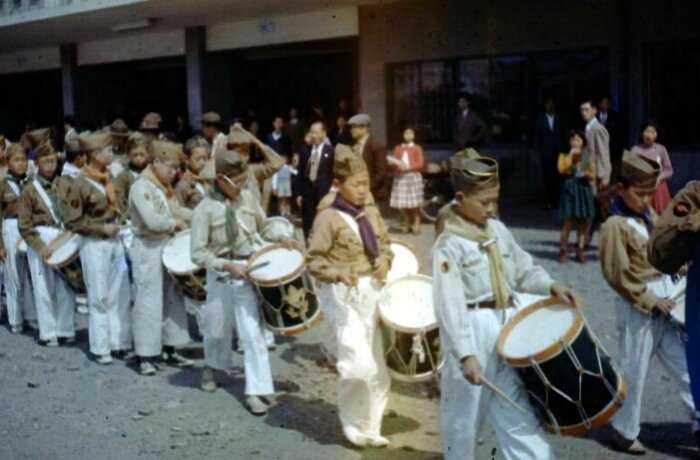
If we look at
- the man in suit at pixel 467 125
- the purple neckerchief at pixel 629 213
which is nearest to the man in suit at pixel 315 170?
the man in suit at pixel 467 125

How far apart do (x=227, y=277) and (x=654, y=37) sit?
39.1 ft

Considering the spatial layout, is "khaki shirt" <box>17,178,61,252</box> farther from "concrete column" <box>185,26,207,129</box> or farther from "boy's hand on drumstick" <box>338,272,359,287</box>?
"concrete column" <box>185,26,207,129</box>

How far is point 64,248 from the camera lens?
932cm

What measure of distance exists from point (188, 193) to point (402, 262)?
363 cm

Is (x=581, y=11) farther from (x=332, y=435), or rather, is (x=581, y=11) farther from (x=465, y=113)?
(x=332, y=435)

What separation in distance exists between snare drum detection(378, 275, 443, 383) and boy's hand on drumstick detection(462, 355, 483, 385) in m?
1.19

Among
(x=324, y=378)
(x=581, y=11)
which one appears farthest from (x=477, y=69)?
(x=324, y=378)

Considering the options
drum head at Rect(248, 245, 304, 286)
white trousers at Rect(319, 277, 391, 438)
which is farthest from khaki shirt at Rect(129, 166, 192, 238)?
white trousers at Rect(319, 277, 391, 438)

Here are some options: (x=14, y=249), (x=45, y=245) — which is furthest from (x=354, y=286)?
(x=14, y=249)

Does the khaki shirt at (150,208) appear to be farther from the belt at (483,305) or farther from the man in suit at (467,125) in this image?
the man in suit at (467,125)

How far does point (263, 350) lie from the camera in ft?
23.7

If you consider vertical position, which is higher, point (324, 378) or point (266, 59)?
point (266, 59)

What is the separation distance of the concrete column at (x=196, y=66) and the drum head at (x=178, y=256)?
16032mm

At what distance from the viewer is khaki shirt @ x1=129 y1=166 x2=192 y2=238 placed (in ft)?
27.5
